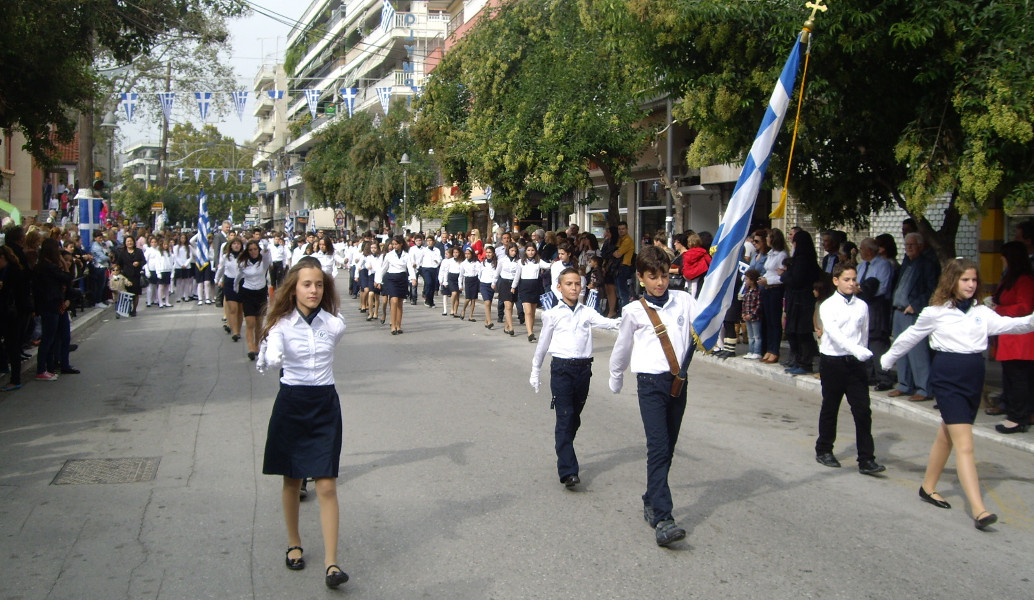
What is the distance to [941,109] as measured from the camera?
9.39m

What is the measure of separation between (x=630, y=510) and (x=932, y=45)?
5.96 m

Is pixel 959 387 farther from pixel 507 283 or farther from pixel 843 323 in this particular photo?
pixel 507 283

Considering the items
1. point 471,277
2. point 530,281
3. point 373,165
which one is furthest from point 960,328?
point 373,165

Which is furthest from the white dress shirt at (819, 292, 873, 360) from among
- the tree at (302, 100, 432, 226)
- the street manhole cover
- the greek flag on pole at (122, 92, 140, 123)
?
the tree at (302, 100, 432, 226)

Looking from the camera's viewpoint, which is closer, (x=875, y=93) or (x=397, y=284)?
(x=875, y=93)

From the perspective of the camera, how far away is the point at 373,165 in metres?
44.6

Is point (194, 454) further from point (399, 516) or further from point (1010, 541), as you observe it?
point (1010, 541)

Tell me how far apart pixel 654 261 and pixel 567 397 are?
1.41 m

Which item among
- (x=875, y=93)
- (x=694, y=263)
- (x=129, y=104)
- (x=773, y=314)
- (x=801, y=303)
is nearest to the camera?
(x=875, y=93)

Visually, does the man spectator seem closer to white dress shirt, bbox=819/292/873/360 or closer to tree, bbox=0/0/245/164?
tree, bbox=0/0/245/164

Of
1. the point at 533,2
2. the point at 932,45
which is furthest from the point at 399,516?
the point at 533,2

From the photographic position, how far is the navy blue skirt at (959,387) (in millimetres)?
5988

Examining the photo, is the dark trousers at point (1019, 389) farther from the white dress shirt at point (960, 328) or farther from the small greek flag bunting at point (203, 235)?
the small greek flag bunting at point (203, 235)

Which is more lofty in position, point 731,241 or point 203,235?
point 203,235
